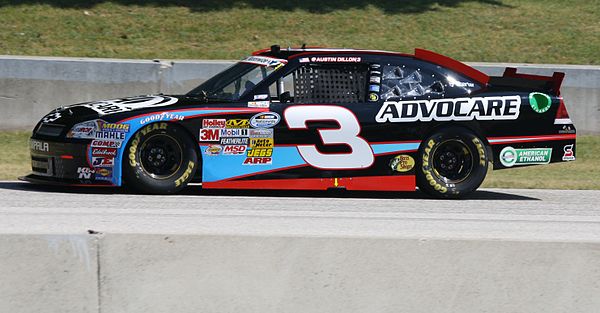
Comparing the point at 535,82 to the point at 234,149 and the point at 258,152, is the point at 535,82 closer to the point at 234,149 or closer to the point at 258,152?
the point at 258,152

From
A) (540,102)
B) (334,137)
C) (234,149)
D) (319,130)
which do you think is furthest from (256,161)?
(540,102)

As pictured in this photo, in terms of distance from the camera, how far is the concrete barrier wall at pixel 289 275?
4.52 metres

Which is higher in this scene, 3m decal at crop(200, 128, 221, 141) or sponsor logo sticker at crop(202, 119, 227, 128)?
sponsor logo sticker at crop(202, 119, 227, 128)

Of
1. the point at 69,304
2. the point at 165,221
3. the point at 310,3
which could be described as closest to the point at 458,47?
the point at 310,3

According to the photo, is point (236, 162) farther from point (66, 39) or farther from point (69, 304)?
point (66, 39)

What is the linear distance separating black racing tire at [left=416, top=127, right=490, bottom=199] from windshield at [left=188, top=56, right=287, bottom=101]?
62.4 inches

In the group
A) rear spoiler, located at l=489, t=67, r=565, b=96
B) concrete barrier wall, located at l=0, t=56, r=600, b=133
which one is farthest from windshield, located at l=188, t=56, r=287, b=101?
concrete barrier wall, located at l=0, t=56, r=600, b=133

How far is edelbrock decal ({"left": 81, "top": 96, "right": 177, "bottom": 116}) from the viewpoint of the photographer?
841cm

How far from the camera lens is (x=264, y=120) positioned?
27.9ft

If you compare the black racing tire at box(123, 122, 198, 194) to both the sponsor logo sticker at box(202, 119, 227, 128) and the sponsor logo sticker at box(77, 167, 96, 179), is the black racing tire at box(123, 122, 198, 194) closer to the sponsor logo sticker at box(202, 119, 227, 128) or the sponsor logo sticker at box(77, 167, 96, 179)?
the sponsor logo sticker at box(202, 119, 227, 128)

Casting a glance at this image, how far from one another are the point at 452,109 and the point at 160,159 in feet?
8.89

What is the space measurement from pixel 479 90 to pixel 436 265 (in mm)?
4644

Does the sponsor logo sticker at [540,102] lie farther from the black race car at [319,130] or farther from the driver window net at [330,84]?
the driver window net at [330,84]

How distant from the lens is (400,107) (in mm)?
8812
